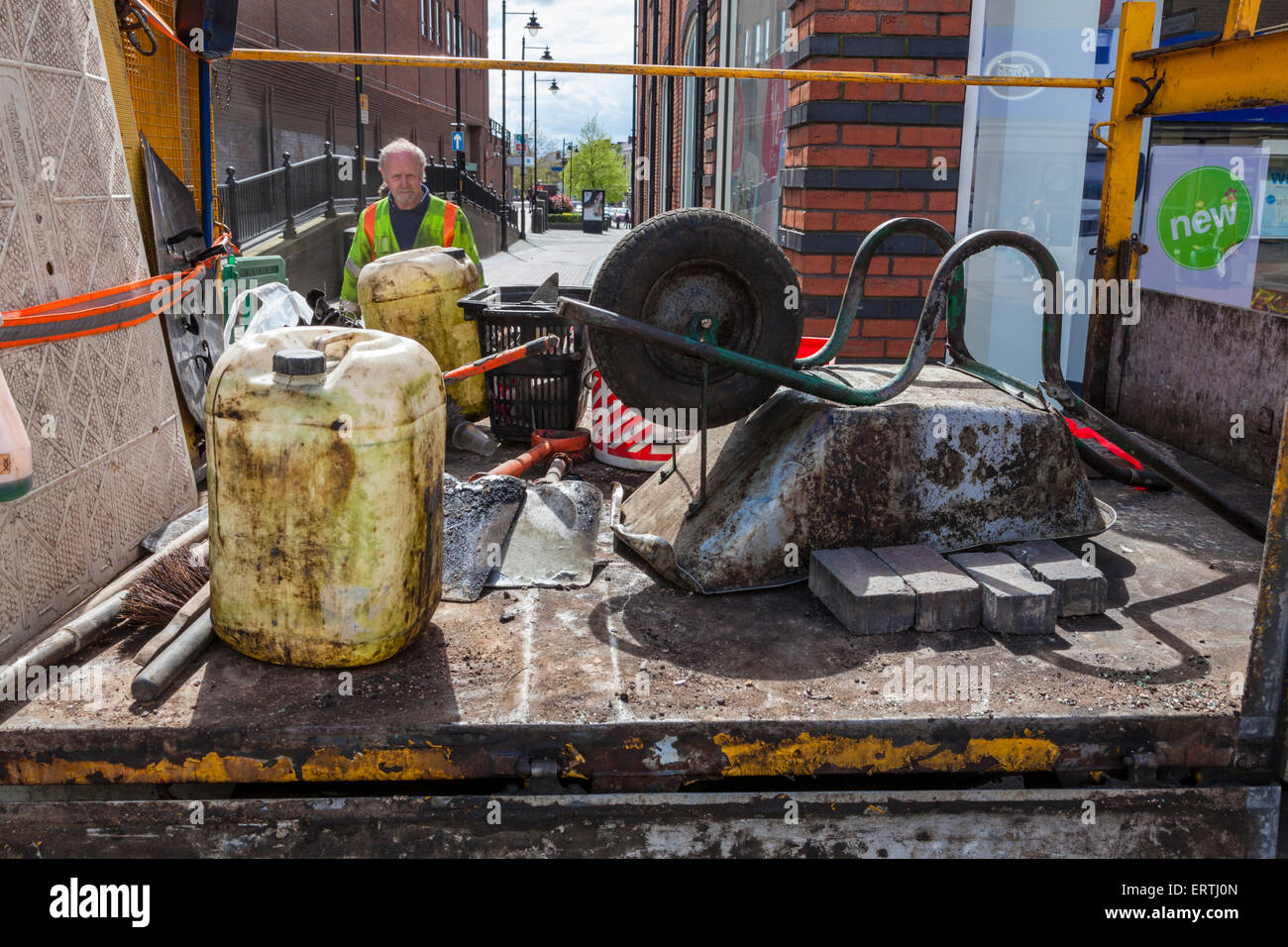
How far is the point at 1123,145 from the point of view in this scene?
5191 millimetres

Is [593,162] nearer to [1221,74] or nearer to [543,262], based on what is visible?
[543,262]

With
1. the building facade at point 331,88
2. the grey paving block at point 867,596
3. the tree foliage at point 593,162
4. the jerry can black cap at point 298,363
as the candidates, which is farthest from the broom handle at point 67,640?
the tree foliage at point 593,162

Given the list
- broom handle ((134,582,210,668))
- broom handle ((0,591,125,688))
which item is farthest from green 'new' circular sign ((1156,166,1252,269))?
broom handle ((0,591,125,688))

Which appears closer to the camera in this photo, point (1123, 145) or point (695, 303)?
point (695, 303)

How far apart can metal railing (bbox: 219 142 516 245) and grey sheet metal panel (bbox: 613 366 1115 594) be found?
39.5 ft

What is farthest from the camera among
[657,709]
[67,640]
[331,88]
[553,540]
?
[331,88]

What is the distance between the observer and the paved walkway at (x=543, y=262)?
74.5ft

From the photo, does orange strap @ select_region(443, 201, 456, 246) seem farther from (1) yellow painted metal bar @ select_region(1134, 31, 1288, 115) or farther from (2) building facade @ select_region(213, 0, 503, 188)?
(2) building facade @ select_region(213, 0, 503, 188)

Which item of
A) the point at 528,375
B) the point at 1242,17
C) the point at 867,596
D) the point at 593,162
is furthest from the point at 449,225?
the point at 593,162

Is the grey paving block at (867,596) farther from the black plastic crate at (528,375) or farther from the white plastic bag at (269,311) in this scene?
the white plastic bag at (269,311)

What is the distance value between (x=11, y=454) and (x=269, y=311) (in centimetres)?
364

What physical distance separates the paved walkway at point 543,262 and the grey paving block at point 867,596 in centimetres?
1416

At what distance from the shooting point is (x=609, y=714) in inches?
99.0

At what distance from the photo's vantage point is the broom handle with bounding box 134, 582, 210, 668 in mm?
2740
